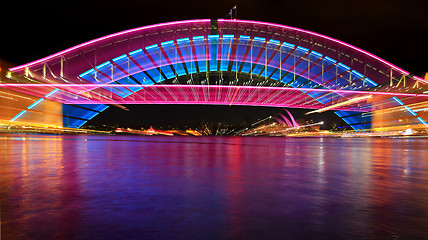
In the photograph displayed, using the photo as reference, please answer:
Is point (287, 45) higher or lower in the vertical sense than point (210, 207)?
higher

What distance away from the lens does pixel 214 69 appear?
46875mm

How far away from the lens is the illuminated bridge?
40438 mm

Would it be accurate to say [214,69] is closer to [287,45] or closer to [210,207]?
[287,45]

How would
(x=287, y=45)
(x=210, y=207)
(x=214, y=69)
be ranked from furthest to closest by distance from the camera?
(x=214, y=69) → (x=287, y=45) → (x=210, y=207)

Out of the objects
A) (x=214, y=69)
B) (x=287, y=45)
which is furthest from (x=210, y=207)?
(x=214, y=69)

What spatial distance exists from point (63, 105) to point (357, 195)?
5472cm

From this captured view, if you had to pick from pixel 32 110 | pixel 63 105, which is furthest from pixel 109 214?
pixel 63 105

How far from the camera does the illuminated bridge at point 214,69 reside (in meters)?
40.4

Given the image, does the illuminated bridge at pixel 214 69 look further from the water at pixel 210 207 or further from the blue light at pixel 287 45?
the water at pixel 210 207

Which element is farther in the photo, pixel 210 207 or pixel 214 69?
pixel 214 69

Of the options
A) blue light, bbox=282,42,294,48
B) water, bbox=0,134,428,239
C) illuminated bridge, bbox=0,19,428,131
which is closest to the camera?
water, bbox=0,134,428,239

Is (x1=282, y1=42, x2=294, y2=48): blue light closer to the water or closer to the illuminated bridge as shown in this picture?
the illuminated bridge

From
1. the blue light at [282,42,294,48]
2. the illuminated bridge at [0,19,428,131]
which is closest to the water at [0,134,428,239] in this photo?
the illuminated bridge at [0,19,428,131]

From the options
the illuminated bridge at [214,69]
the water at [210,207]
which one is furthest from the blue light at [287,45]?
the water at [210,207]
